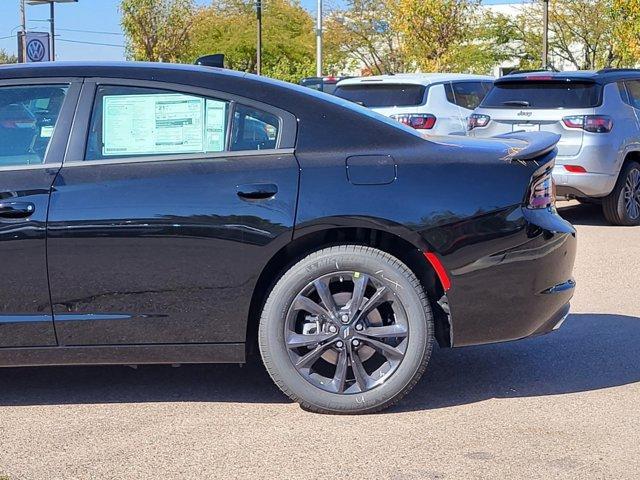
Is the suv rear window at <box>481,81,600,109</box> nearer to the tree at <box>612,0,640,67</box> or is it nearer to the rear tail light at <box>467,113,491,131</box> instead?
the rear tail light at <box>467,113,491,131</box>

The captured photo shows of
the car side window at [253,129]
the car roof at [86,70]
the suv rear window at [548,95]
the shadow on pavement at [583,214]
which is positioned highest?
the car roof at [86,70]

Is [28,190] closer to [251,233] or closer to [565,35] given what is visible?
[251,233]

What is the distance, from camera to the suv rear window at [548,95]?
11250mm

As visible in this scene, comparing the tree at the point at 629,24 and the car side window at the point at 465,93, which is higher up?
the tree at the point at 629,24

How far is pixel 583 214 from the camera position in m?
13.0

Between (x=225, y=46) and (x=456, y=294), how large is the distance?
166 feet

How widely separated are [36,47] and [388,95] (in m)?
7.84

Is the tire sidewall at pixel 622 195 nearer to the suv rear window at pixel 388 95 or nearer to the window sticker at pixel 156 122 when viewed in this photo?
the suv rear window at pixel 388 95

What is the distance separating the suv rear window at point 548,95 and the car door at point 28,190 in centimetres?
752

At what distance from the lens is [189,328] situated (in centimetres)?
Answer: 467

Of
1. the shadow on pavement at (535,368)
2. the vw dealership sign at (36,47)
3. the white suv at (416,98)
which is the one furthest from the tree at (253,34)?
the shadow on pavement at (535,368)

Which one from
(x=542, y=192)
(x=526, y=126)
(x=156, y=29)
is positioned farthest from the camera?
(x=156, y=29)

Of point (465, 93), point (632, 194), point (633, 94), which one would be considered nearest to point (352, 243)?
point (632, 194)

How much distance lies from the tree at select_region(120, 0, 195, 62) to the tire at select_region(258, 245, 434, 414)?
43.0m
